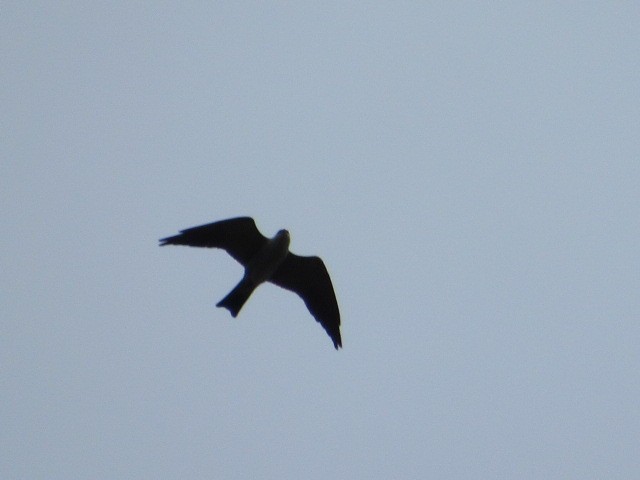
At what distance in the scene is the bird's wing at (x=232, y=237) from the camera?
10.7 metres

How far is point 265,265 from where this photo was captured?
11.1m

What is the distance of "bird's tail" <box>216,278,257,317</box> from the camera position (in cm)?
1039

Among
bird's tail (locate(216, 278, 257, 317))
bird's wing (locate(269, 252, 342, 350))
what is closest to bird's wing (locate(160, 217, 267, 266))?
bird's tail (locate(216, 278, 257, 317))

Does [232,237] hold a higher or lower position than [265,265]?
higher

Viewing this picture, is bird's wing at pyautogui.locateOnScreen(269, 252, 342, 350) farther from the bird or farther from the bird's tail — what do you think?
the bird's tail

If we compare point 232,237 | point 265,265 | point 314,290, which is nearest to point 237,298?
point 265,265

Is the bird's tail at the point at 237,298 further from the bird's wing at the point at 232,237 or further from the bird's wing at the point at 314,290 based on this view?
the bird's wing at the point at 314,290

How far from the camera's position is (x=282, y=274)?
459 inches

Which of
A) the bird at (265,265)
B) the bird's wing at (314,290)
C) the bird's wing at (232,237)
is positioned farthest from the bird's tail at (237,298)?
the bird's wing at (314,290)

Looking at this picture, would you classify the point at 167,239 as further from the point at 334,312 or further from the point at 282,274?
the point at 334,312

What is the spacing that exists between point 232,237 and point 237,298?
101 cm

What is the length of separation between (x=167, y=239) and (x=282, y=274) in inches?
79.2

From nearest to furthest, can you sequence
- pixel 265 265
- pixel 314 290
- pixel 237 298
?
pixel 237 298 → pixel 265 265 → pixel 314 290

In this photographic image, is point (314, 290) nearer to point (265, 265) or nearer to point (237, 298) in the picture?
point (265, 265)
